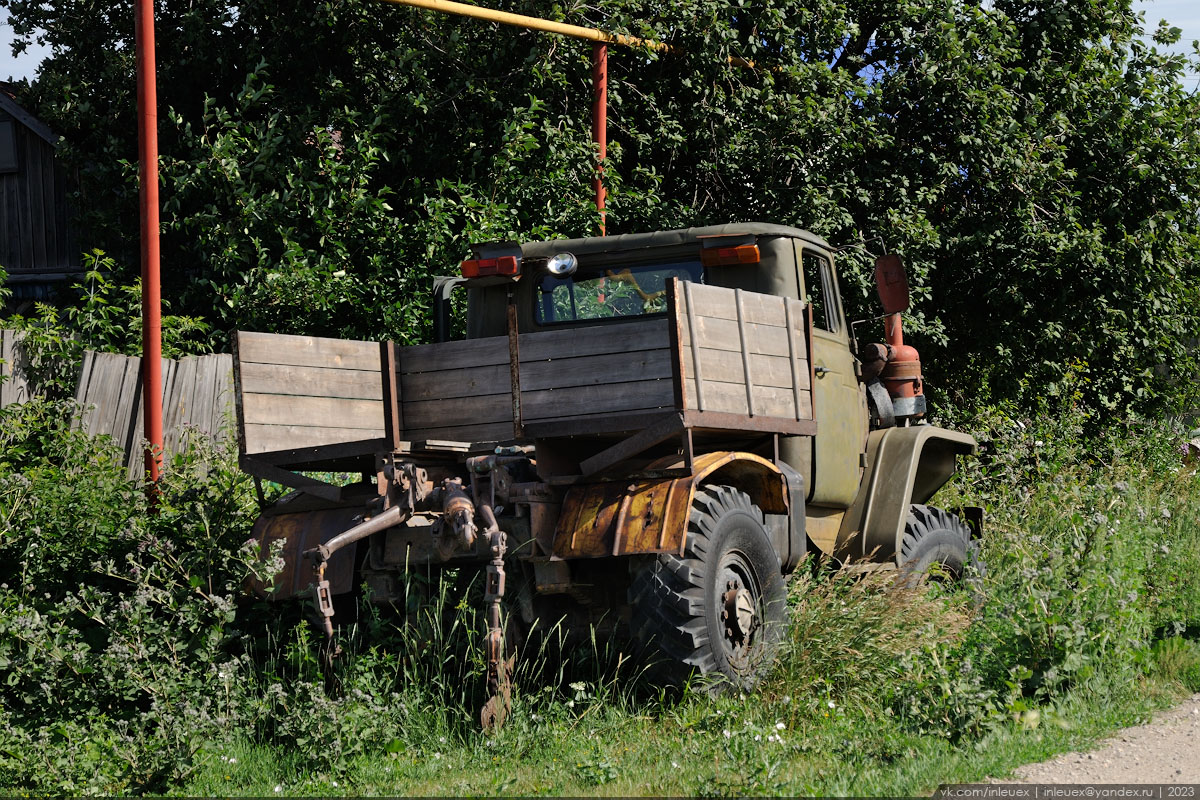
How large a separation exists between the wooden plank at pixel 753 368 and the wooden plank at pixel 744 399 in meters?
0.03

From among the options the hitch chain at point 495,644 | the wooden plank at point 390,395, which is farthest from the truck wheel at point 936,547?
the wooden plank at point 390,395

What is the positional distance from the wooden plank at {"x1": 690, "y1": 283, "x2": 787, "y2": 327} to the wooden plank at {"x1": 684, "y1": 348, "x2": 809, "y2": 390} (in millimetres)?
183

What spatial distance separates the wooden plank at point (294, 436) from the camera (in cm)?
648

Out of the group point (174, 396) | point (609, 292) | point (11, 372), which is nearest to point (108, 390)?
point (174, 396)

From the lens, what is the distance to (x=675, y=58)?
46.4ft

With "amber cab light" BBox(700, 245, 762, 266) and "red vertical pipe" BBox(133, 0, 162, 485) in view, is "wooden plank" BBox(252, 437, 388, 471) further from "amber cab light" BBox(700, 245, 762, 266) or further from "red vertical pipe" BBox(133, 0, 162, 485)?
"red vertical pipe" BBox(133, 0, 162, 485)

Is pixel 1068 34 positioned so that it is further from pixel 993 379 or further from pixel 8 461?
pixel 8 461

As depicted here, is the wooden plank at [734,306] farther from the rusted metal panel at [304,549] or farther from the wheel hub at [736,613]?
the rusted metal panel at [304,549]

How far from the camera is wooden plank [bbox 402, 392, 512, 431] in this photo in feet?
22.3

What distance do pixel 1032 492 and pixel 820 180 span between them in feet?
13.6

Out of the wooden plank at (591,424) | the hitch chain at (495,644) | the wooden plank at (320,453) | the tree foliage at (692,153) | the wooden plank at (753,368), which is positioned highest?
the tree foliage at (692,153)

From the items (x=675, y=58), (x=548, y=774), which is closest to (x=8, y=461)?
(x=548, y=774)

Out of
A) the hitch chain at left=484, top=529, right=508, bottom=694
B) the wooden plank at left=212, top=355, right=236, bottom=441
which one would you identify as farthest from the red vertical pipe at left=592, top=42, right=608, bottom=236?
the hitch chain at left=484, top=529, right=508, bottom=694

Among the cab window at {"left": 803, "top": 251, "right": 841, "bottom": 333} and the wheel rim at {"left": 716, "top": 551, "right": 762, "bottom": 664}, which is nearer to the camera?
the wheel rim at {"left": 716, "top": 551, "right": 762, "bottom": 664}
